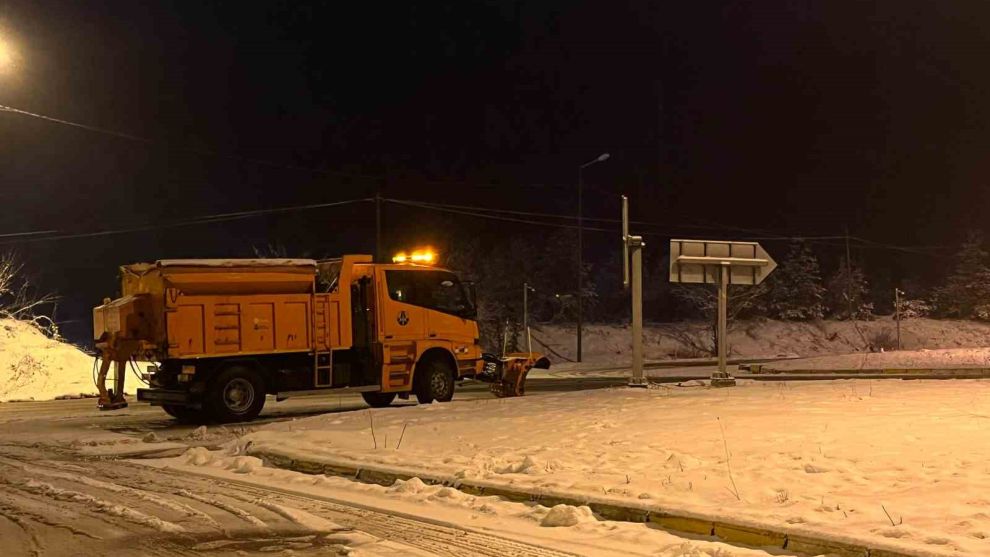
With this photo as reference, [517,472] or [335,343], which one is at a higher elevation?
[335,343]

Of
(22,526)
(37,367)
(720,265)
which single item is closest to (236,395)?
(22,526)

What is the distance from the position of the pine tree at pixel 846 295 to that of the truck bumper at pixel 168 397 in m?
52.7

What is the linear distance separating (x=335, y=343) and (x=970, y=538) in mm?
12414

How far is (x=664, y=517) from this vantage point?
6.72 metres

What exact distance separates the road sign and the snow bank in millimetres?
17107

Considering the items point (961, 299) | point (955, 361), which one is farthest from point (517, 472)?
point (961, 299)

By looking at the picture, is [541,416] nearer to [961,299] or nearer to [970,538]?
[970,538]

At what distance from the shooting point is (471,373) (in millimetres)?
18234

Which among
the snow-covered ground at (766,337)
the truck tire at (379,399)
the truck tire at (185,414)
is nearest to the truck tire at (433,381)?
the truck tire at (379,399)

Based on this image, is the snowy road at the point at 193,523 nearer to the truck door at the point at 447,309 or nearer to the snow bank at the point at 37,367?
the truck door at the point at 447,309

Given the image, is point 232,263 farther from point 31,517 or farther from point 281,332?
point 31,517

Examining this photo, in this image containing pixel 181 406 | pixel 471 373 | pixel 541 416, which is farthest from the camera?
pixel 471 373

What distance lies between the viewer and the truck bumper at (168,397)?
1474 centimetres

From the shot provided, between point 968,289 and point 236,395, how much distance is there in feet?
186
